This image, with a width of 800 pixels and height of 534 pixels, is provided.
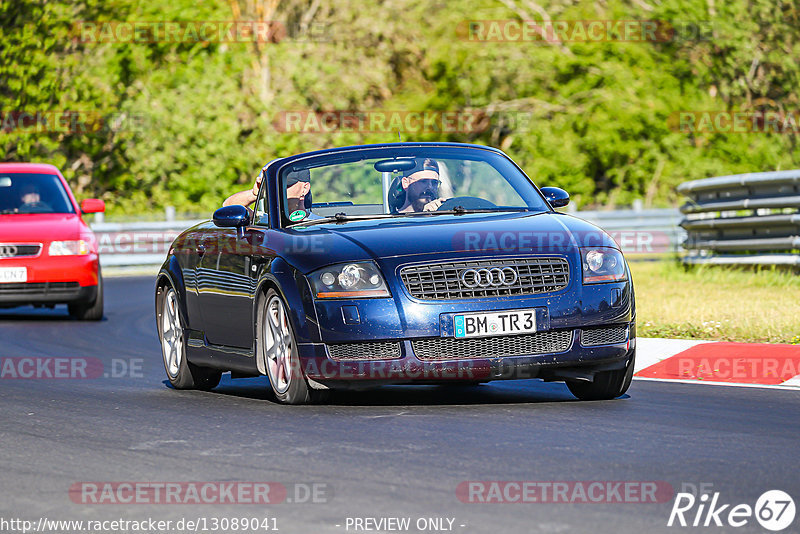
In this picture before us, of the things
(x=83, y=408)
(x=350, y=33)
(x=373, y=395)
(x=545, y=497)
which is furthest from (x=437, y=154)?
(x=350, y=33)

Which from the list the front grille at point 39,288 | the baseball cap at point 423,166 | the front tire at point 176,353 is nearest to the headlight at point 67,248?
the front grille at point 39,288

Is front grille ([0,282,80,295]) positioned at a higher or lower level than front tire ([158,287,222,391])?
lower

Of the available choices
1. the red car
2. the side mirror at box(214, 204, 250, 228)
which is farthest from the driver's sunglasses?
the red car

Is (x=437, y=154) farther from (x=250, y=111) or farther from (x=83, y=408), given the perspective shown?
(x=250, y=111)

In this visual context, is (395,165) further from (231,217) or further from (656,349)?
(656,349)

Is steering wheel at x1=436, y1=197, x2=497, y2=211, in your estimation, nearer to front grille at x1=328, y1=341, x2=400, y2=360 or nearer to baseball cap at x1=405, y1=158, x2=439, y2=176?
baseball cap at x1=405, y1=158, x2=439, y2=176

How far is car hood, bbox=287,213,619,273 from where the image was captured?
8570 millimetres

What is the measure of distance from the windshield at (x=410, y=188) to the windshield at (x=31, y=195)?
8763 millimetres

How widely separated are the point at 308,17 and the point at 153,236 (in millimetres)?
16412

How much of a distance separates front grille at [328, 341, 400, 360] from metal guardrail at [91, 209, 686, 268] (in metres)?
21.7

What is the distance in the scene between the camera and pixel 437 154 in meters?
10.1

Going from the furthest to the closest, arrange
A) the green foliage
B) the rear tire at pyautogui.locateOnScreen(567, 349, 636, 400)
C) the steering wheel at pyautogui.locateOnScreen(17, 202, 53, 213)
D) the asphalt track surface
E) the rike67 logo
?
the green foliage
the steering wheel at pyautogui.locateOnScreen(17, 202, 53, 213)
the rear tire at pyautogui.locateOnScreen(567, 349, 636, 400)
the asphalt track surface
the rike67 logo

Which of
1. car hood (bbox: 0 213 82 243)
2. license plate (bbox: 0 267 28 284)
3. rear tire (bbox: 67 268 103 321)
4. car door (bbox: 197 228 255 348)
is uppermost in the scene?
car door (bbox: 197 228 255 348)

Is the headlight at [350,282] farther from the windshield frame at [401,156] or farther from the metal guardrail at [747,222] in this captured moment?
the metal guardrail at [747,222]
